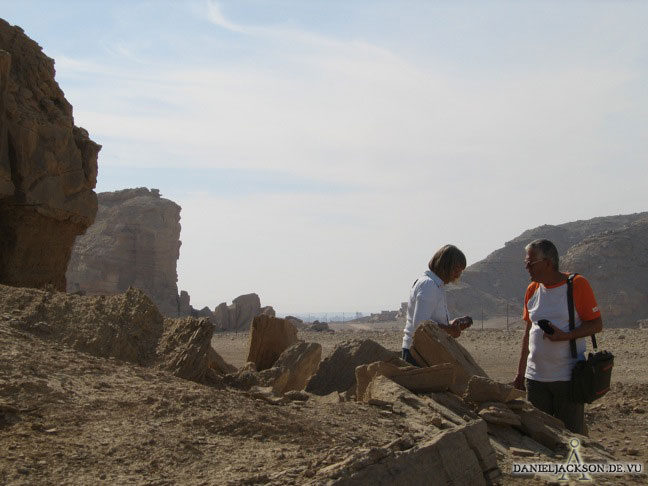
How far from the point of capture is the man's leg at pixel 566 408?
17.6ft

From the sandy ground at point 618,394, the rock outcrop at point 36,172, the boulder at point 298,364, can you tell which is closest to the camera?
the sandy ground at point 618,394

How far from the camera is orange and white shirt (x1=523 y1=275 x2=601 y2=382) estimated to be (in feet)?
17.1

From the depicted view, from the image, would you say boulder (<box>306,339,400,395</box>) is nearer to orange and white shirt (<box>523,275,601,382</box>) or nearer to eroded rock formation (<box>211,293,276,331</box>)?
orange and white shirt (<box>523,275,601,382</box>)

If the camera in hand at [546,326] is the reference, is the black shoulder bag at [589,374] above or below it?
below

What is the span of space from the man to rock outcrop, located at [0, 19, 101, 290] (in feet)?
24.7

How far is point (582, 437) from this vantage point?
5363 mm

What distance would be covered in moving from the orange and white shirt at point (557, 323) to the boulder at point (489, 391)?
222 millimetres

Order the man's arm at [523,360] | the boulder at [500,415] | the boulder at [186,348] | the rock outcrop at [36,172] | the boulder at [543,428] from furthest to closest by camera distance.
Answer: the rock outcrop at [36,172]
the boulder at [186,348]
the man's arm at [523,360]
the boulder at [500,415]
the boulder at [543,428]

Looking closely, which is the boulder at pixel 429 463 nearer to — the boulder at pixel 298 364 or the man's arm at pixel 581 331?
the man's arm at pixel 581 331

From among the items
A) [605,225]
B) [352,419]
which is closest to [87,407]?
[352,419]

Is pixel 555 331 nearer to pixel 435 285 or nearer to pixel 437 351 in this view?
pixel 435 285

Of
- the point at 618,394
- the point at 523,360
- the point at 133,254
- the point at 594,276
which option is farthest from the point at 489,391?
the point at 594,276

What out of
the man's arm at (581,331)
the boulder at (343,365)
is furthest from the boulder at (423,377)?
the boulder at (343,365)

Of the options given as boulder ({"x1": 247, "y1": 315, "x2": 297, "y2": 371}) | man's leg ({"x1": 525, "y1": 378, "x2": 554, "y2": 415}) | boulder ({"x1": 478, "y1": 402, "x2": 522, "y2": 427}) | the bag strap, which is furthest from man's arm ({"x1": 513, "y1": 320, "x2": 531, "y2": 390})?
boulder ({"x1": 247, "y1": 315, "x2": 297, "y2": 371})
